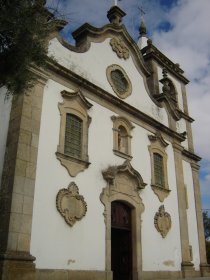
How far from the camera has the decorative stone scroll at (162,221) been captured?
49.7 feet

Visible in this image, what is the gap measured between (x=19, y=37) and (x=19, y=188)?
457 centimetres

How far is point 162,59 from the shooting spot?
72.9 feet

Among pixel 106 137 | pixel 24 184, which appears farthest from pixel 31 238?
pixel 106 137

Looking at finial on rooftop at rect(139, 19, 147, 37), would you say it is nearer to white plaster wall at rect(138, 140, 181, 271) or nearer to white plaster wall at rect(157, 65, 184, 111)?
white plaster wall at rect(157, 65, 184, 111)

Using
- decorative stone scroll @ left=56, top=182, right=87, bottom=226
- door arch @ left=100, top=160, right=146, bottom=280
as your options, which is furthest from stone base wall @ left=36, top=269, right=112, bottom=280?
decorative stone scroll @ left=56, top=182, right=87, bottom=226

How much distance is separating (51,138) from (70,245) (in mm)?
3358

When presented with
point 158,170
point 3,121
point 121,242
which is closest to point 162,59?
point 158,170

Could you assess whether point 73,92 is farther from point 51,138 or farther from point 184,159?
point 184,159

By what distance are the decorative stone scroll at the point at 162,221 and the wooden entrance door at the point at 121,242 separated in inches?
58.3

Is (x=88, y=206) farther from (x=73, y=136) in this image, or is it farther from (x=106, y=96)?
(x=106, y=96)

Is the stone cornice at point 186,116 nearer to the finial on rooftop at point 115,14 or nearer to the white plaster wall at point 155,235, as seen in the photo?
the white plaster wall at point 155,235

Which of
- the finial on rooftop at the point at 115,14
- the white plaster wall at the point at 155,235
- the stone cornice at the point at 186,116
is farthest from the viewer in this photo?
the stone cornice at the point at 186,116

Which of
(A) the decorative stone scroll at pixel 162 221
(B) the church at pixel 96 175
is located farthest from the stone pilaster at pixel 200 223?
(A) the decorative stone scroll at pixel 162 221

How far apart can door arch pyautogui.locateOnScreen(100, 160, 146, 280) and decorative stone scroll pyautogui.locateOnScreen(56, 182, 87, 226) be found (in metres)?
1.15
